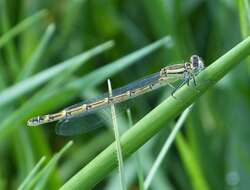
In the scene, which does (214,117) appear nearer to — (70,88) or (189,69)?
(70,88)

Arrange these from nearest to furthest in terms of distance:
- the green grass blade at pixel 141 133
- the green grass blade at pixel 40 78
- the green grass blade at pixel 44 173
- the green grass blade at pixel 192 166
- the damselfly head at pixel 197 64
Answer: the green grass blade at pixel 141 133
the green grass blade at pixel 44 173
the damselfly head at pixel 197 64
the green grass blade at pixel 192 166
the green grass blade at pixel 40 78

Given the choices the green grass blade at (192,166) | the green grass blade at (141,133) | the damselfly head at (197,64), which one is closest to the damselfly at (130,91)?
the damselfly head at (197,64)

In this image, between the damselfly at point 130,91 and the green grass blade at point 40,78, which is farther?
the green grass blade at point 40,78

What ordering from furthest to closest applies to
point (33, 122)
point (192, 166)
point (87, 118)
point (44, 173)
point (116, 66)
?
1. point (116, 66)
2. point (192, 166)
3. point (87, 118)
4. point (33, 122)
5. point (44, 173)

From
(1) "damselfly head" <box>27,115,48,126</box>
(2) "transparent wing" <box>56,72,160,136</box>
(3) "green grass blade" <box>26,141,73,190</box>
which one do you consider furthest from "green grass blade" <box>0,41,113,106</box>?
(3) "green grass blade" <box>26,141,73,190</box>

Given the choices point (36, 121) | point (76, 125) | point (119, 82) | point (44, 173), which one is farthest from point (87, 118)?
point (119, 82)

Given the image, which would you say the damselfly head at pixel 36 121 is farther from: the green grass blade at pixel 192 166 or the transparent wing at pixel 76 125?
the green grass blade at pixel 192 166

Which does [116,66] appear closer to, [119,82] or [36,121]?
[36,121]

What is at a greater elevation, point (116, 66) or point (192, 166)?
point (116, 66)

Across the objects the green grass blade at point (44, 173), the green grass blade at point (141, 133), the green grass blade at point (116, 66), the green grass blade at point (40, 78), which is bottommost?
the green grass blade at point (141, 133)
